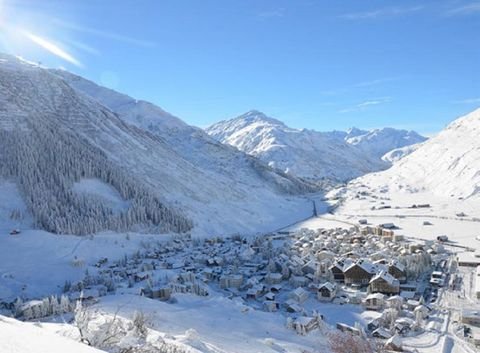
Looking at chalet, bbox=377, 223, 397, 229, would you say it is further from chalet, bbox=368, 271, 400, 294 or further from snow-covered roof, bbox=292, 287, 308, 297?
snow-covered roof, bbox=292, 287, 308, 297

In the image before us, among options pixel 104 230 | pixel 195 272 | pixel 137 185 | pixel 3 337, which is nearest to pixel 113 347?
pixel 3 337

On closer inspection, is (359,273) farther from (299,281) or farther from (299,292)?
(299,292)

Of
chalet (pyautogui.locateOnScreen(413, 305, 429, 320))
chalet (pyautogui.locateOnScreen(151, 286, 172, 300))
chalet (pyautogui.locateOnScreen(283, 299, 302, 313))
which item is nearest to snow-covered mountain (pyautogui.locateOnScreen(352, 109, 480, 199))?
chalet (pyautogui.locateOnScreen(413, 305, 429, 320))

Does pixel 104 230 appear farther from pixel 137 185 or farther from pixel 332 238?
pixel 332 238

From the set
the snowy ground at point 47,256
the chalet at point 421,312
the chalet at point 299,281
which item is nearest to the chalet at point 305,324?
the chalet at point 421,312

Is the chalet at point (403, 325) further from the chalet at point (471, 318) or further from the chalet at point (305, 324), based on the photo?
the chalet at point (305, 324)

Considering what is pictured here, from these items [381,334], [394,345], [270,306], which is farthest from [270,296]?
[394,345]
